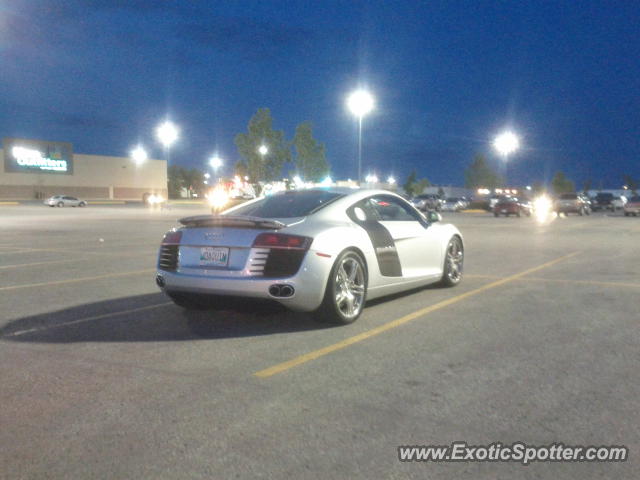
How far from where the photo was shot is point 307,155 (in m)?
104

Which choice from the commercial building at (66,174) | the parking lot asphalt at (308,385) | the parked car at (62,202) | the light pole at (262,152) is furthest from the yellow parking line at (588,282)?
the light pole at (262,152)

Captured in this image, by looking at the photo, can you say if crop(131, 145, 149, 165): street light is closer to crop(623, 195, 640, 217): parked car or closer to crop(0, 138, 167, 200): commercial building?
crop(0, 138, 167, 200): commercial building

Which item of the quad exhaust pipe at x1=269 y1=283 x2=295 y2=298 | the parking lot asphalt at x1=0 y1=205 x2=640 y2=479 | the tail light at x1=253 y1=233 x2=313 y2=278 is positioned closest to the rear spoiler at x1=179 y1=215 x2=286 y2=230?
the tail light at x1=253 y1=233 x2=313 y2=278

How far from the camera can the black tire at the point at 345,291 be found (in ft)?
21.9

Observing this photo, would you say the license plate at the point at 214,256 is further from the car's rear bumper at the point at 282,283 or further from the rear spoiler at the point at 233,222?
the rear spoiler at the point at 233,222

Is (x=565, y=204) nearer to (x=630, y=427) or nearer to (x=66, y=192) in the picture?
(x=630, y=427)

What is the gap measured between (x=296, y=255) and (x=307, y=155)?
98132 mm

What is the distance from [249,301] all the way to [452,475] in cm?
344

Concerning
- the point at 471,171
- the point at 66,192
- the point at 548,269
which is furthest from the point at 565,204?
the point at 471,171

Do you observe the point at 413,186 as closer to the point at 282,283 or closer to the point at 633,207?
the point at 633,207

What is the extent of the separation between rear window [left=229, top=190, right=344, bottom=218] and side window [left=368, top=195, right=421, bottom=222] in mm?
778

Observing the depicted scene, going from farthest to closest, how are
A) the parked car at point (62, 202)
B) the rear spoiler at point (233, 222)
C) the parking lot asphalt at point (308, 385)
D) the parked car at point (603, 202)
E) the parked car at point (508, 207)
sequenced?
the parked car at point (603, 202), the parked car at point (62, 202), the parked car at point (508, 207), the rear spoiler at point (233, 222), the parking lot asphalt at point (308, 385)

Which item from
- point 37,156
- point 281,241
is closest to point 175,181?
point 37,156

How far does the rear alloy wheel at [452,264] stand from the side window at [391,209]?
33.8 inches
